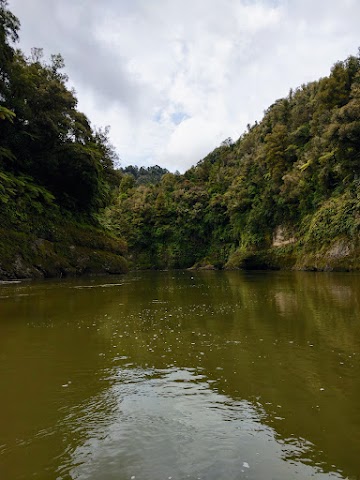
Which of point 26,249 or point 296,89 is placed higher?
point 296,89

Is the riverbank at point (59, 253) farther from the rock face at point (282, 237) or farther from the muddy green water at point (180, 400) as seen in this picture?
the rock face at point (282, 237)

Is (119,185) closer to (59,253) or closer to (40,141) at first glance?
(40,141)

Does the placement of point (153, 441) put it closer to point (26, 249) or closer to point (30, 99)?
point (26, 249)

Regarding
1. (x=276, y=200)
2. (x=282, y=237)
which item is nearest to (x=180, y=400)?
(x=282, y=237)

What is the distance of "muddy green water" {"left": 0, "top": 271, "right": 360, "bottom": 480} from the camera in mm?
3207

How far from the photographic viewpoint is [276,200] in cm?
4856

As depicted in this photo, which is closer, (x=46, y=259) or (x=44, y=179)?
(x=46, y=259)

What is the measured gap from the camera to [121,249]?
34.6 m

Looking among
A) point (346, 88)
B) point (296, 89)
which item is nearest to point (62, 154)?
point (346, 88)

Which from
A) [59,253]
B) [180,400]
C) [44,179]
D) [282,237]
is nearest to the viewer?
[180,400]

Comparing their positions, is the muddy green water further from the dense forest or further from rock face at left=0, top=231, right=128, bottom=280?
the dense forest

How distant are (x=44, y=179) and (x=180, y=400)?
29.2 metres

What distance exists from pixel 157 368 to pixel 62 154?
2608 centimetres

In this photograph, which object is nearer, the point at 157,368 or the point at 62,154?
the point at 157,368
